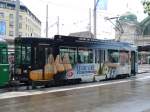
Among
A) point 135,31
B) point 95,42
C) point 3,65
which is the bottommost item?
point 3,65

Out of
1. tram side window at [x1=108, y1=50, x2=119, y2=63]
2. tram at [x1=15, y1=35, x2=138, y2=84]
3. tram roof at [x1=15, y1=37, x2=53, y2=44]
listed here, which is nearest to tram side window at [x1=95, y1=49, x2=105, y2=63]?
tram at [x1=15, y1=35, x2=138, y2=84]

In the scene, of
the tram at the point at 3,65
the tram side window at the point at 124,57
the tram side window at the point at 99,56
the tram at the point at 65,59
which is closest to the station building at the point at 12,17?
the tram side window at the point at 124,57

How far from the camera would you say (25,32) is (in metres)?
125

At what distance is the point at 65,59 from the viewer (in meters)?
24.5

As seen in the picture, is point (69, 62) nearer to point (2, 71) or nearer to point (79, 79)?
point (79, 79)

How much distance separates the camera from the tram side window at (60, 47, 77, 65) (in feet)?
79.6

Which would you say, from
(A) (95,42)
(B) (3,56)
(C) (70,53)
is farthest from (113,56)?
(B) (3,56)

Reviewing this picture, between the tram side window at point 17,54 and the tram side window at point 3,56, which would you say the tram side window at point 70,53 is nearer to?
the tram side window at point 17,54

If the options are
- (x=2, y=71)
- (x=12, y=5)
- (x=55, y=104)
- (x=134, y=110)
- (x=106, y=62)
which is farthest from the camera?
(x=12, y=5)

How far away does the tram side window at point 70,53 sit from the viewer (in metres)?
24.3

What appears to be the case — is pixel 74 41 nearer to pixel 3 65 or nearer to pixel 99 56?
pixel 99 56

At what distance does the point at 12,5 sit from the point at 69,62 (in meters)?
99.0

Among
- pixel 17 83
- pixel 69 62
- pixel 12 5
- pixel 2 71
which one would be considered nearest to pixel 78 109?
pixel 2 71

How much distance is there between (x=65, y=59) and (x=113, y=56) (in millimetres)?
6772
